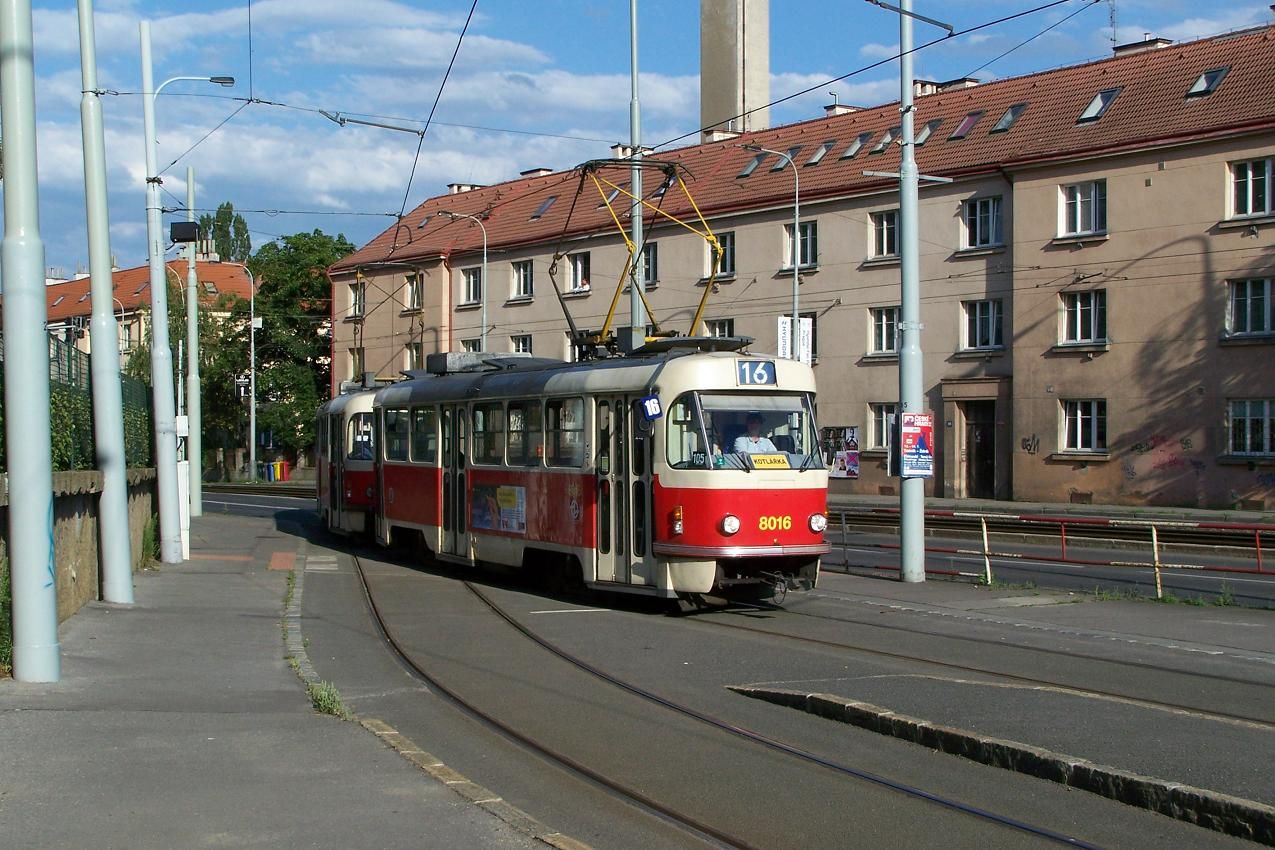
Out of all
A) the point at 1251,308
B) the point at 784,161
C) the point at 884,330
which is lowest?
the point at 884,330

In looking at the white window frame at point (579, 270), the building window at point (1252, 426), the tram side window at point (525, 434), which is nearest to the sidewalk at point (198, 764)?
the tram side window at point (525, 434)

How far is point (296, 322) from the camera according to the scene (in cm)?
7331

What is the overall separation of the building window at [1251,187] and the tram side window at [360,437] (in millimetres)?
22030

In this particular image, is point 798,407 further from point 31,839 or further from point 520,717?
point 31,839

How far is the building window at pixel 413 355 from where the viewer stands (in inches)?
2312

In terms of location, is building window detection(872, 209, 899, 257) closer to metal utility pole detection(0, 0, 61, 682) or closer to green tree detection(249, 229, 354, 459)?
metal utility pole detection(0, 0, 61, 682)

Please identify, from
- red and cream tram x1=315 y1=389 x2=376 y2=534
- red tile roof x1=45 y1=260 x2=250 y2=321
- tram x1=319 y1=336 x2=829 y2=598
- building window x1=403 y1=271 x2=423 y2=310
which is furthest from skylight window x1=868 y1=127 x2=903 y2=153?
red tile roof x1=45 y1=260 x2=250 y2=321

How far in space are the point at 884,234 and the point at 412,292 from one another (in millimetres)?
24766

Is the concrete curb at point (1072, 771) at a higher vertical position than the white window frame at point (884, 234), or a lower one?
lower

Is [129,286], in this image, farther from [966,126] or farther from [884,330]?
[966,126]

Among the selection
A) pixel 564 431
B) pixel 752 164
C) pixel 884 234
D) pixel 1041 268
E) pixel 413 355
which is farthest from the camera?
pixel 413 355

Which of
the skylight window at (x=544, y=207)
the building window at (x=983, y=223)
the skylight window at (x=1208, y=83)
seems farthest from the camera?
the skylight window at (x=544, y=207)

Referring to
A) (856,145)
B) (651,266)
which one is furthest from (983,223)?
(651,266)

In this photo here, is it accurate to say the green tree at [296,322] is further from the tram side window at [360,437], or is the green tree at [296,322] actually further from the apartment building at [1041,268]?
the tram side window at [360,437]
